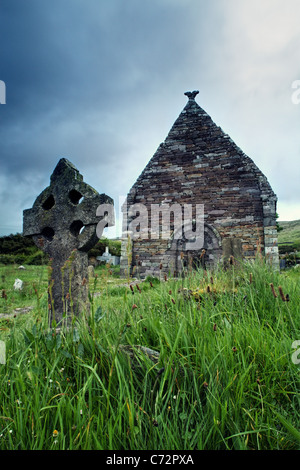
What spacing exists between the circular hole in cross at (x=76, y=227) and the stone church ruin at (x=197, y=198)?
7.38 metres

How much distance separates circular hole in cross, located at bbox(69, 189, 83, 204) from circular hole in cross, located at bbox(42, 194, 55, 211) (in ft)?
1.16

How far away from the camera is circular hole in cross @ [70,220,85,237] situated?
11.1 feet

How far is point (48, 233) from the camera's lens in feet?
12.1

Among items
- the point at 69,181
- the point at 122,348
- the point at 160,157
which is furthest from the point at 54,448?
the point at 160,157

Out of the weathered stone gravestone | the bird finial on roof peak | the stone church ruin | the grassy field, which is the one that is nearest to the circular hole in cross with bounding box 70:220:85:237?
the weathered stone gravestone

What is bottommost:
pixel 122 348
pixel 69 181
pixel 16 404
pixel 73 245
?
pixel 16 404

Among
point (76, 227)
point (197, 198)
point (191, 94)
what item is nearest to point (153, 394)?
point (76, 227)

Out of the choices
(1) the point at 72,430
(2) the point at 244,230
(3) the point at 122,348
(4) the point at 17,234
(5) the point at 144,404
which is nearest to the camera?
(1) the point at 72,430

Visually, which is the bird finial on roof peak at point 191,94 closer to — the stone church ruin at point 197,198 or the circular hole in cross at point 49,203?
the stone church ruin at point 197,198

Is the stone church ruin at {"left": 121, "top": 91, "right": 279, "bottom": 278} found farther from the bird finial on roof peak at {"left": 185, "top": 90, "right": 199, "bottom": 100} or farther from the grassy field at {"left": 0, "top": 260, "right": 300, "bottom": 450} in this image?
the grassy field at {"left": 0, "top": 260, "right": 300, "bottom": 450}

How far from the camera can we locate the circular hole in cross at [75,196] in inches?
137

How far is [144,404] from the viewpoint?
5.07ft

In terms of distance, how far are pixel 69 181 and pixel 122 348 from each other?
7.74 feet
